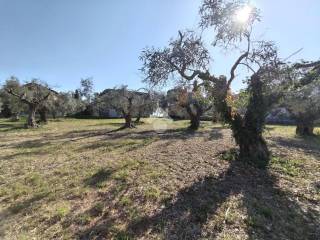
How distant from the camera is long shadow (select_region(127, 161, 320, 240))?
196 inches

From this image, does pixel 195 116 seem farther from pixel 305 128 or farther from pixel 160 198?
pixel 160 198

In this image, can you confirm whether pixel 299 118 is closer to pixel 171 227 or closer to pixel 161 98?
pixel 161 98

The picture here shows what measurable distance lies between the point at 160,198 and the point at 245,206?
6.02 ft

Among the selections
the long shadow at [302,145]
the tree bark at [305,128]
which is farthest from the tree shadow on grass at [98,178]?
the tree bark at [305,128]

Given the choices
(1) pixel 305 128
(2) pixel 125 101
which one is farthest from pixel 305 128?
(2) pixel 125 101

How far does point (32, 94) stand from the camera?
30.1 meters

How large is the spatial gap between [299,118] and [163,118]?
87.0ft

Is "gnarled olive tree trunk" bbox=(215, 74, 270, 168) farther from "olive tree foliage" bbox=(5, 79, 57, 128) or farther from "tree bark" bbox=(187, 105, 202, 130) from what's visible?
"olive tree foliage" bbox=(5, 79, 57, 128)

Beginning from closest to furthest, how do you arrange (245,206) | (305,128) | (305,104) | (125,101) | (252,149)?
(245,206), (252,149), (305,104), (305,128), (125,101)

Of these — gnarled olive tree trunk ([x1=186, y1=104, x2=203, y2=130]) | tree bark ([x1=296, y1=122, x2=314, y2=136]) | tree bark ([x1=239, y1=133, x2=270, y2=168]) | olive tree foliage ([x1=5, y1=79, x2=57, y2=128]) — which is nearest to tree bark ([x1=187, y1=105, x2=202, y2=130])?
gnarled olive tree trunk ([x1=186, y1=104, x2=203, y2=130])

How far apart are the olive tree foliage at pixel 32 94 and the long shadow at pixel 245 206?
1024 inches

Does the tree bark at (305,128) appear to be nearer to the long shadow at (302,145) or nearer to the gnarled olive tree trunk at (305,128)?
the gnarled olive tree trunk at (305,128)

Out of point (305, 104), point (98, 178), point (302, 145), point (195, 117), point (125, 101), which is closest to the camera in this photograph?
point (98, 178)

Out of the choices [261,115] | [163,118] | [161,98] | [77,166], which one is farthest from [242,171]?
[163,118]
